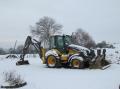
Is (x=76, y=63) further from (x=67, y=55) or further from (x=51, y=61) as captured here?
(x=51, y=61)

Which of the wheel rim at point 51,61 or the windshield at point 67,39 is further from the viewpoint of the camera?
the windshield at point 67,39

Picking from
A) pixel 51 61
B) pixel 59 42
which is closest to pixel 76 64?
pixel 51 61

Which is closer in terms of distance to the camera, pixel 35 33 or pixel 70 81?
pixel 70 81

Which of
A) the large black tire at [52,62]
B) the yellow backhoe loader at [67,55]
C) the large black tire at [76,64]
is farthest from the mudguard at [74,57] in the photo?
the large black tire at [52,62]

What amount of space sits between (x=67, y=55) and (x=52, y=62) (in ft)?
4.83

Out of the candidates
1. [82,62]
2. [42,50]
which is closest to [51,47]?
[42,50]

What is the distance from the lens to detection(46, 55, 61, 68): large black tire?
2178 centimetres

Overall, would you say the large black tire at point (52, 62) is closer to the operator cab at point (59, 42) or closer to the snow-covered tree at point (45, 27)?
the operator cab at point (59, 42)

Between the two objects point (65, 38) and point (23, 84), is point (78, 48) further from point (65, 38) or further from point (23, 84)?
point (23, 84)

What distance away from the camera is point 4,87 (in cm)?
1253

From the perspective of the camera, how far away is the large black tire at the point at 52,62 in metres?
21.8

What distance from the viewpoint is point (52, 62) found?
22.2 metres

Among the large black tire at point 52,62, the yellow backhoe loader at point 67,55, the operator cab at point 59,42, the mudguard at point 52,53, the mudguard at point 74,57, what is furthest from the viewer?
the operator cab at point 59,42

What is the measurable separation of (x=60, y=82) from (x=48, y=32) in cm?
5283
